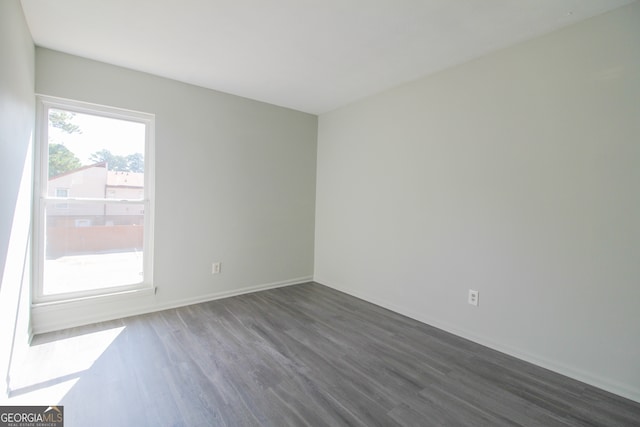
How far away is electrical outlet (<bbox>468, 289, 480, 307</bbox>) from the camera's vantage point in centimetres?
252

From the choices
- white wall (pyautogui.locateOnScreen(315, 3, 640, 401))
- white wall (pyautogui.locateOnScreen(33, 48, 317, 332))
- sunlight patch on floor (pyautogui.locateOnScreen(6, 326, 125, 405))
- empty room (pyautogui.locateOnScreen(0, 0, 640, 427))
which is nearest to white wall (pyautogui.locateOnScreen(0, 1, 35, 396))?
empty room (pyautogui.locateOnScreen(0, 0, 640, 427))

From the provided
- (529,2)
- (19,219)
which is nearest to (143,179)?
(19,219)

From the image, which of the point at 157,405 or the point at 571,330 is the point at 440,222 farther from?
the point at 157,405

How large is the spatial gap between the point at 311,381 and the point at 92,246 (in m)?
2.45

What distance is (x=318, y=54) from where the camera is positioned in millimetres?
2490

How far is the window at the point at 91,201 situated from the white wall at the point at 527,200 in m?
2.61

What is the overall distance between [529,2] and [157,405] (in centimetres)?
334

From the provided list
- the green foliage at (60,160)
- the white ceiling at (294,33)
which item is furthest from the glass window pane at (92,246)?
the white ceiling at (294,33)

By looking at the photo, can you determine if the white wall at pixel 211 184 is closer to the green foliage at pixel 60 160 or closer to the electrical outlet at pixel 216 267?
the electrical outlet at pixel 216 267

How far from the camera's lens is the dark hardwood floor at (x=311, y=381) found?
1.61 m
